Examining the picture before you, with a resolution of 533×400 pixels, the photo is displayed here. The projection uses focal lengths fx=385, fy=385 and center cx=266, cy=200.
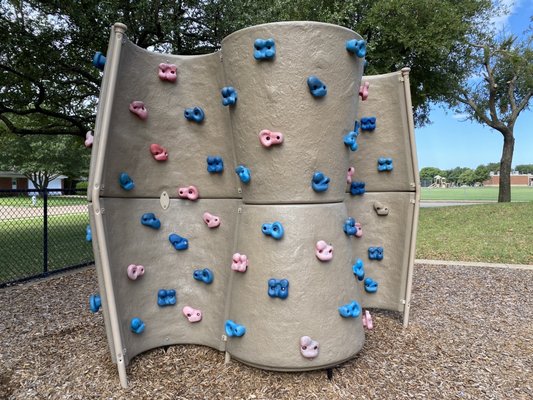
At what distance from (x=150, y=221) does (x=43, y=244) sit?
6.84 m

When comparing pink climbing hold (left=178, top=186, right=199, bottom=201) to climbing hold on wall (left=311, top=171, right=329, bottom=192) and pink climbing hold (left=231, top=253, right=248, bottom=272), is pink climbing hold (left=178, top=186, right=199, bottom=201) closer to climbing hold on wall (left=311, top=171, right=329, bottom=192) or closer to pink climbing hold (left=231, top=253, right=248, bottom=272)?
pink climbing hold (left=231, top=253, right=248, bottom=272)

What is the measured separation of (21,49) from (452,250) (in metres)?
11.5

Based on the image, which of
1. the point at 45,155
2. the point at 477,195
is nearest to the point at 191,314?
the point at 45,155

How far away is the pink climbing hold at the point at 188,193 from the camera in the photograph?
3.61 metres

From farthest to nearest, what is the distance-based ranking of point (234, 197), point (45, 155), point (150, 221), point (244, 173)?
1. point (45, 155)
2. point (234, 197)
3. point (150, 221)
4. point (244, 173)

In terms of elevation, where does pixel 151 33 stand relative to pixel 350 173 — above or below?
above

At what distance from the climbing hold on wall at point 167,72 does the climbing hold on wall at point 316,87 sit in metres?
1.31

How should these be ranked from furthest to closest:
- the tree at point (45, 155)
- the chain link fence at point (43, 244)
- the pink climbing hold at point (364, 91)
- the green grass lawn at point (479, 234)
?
the tree at point (45, 155) → the green grass lawn at point (479, 234) → the chain link fence at point (43, 244) → the pink climbing hold at point (364, 91)

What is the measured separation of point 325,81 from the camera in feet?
9.87

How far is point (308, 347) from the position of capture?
117 inches

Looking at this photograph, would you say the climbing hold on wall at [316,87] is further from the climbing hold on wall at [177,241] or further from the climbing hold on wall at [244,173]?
the climbing hold on wall at [177,241]

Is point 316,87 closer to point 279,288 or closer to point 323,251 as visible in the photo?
point 323,251

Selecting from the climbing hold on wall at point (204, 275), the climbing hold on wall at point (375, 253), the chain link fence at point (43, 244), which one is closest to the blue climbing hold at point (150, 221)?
the climbing hold on wall at point (204, 275)

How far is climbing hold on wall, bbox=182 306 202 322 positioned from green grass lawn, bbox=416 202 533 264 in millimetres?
6874
